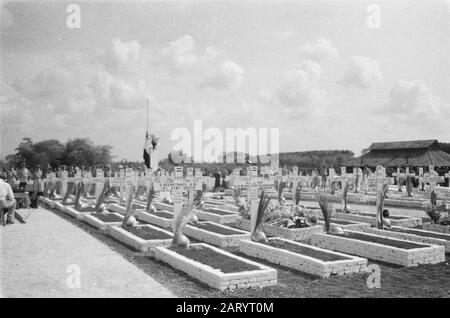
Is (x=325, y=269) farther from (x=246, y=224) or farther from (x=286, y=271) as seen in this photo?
(x=246, y=224)

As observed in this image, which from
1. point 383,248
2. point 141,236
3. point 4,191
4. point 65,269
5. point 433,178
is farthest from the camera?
point 433,178

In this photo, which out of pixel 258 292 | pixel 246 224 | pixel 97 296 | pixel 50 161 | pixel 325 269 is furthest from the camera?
pixel 50 161

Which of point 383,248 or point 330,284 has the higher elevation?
point 383,248

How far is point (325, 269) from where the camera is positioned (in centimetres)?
703

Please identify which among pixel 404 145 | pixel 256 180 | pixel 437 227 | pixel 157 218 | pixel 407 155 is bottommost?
pixel 437 227

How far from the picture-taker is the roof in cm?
3997

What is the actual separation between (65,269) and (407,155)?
125 ft

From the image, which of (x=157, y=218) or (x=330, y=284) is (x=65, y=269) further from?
(x=157, y=218)

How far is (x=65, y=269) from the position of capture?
699 cm

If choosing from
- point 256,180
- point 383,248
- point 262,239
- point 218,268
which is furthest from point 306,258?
point 256,180

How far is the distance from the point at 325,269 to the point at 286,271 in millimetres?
700

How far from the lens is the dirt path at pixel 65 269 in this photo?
19.4ft

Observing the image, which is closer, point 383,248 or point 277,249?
point 277,249

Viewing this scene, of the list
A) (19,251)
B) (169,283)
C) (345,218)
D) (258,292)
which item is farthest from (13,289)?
(345,218)
